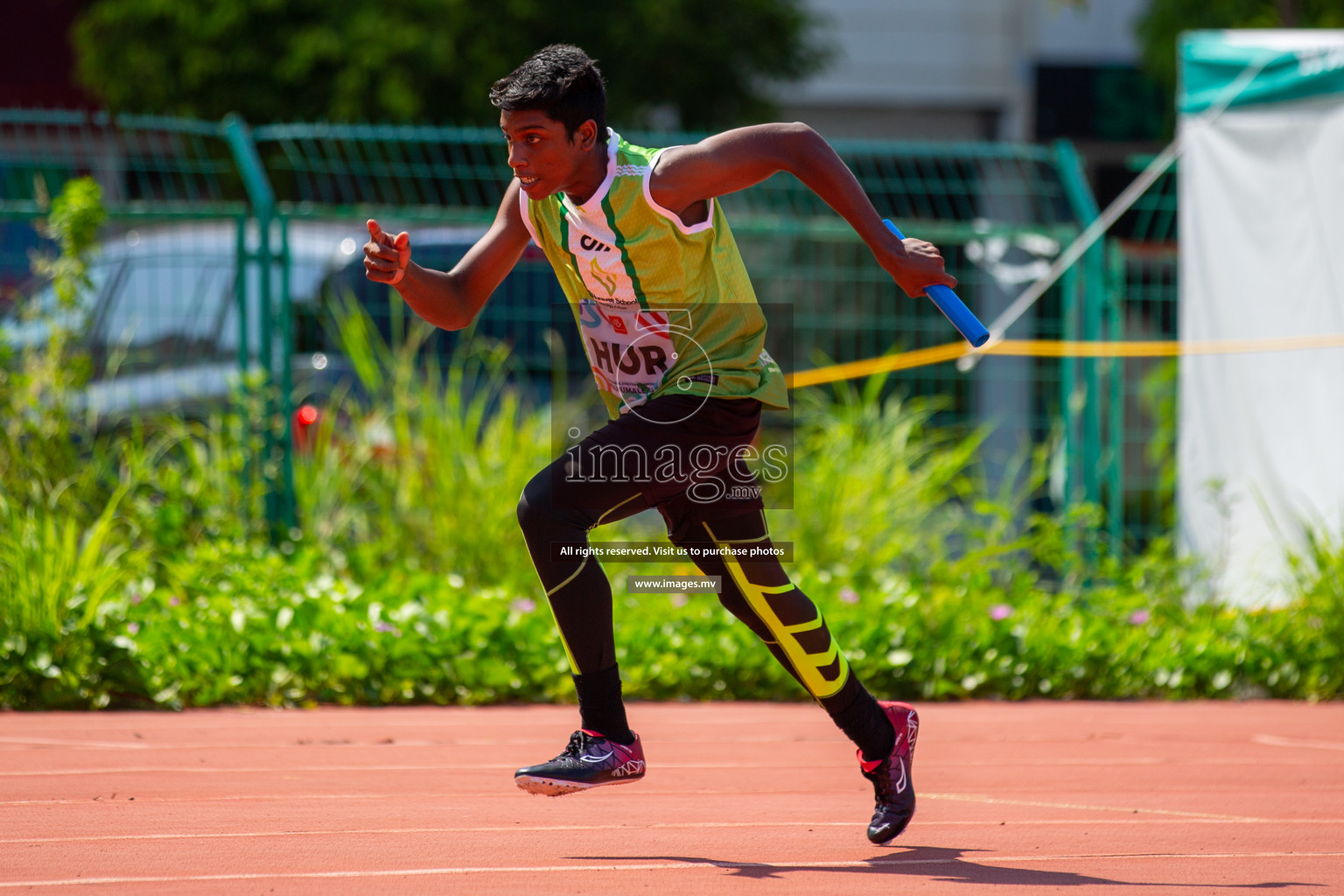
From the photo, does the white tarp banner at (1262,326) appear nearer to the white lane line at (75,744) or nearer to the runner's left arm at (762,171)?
the runner's left arm at (762,171)

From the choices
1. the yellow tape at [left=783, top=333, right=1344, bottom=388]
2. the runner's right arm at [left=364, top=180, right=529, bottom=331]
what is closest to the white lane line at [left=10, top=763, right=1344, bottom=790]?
the runner's right arm at [left=364, top=180, right=529, bottom=331]

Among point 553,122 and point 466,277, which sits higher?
point 553,122

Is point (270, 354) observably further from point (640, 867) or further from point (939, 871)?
point (939, 871)

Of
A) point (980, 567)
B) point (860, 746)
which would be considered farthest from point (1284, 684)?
point (860, 746)

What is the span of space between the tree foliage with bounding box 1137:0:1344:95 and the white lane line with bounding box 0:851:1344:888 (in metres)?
9.67

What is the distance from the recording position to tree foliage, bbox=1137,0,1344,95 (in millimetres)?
12133

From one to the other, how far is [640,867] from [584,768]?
248 mm

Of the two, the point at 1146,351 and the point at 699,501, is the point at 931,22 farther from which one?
the point at 699,501

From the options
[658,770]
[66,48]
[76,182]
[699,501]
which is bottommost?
[658,770]

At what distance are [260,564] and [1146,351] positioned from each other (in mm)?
4394

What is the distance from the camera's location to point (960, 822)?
3.93 metres

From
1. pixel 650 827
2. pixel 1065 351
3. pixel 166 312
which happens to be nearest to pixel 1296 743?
pixel 650 827

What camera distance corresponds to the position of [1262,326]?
7348mm

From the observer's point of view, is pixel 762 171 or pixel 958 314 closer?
pixel 958 314
